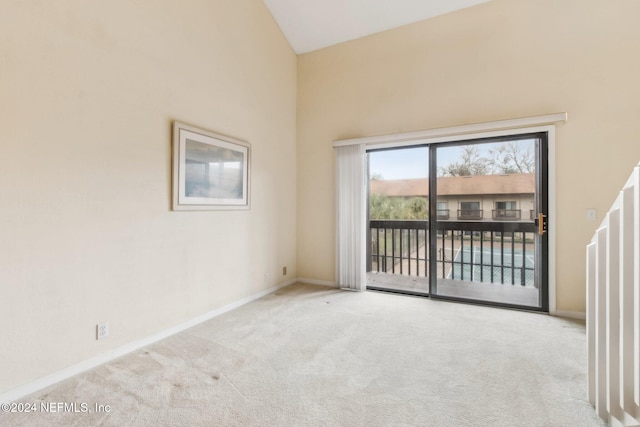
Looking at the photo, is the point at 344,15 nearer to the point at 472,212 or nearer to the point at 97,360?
the point at 472,212

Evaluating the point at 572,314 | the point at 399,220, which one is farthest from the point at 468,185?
the point at 572,314

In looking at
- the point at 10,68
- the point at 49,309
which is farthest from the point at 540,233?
the point at 10,68

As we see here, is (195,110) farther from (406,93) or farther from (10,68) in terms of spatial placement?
(406,93)

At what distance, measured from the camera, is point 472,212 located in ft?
12.1

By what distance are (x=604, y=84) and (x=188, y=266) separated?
4575 millimetres

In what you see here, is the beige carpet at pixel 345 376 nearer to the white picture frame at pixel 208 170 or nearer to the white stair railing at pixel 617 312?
the white stair railing at pixel 617 312

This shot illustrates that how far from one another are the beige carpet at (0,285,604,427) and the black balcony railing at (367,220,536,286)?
0.80 meters

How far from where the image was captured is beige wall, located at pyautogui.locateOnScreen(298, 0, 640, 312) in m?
2.94

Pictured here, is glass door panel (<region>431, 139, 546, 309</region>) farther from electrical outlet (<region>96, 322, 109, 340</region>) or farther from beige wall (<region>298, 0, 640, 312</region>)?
electrical outlet (<region>96, 322, 109, 340</region>)

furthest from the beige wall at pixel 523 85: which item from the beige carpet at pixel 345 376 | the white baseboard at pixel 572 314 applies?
the beige carpet at pixel 345 376

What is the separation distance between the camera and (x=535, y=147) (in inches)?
131

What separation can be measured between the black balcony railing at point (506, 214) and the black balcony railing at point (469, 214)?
6.5 inches

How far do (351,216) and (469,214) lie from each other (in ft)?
4.96

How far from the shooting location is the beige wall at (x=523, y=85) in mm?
2936
